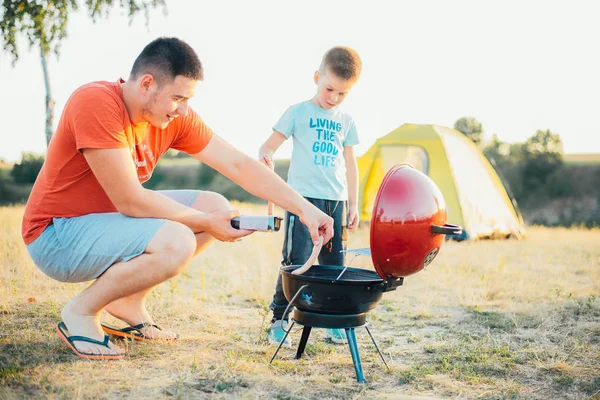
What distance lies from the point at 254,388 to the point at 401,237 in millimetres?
865

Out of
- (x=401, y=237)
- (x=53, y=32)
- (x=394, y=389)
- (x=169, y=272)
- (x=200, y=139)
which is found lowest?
(x=394, y=389)

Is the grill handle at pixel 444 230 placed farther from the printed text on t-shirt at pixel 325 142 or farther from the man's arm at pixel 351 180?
the man's arm at pixel 351 180

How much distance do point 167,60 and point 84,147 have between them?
533mm

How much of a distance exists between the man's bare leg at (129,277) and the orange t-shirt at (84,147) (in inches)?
14.8

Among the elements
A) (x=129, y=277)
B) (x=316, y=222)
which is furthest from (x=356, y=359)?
(x=129, y=277)

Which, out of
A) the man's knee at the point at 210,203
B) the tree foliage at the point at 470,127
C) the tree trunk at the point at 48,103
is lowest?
the man's knee at the point at 210,203

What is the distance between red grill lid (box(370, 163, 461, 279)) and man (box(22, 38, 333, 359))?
1.19 feet

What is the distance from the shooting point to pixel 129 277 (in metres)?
2.57

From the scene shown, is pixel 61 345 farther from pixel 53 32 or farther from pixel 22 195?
pixel 22 195

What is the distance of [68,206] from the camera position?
8.81 ft

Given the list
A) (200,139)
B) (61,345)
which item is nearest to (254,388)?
(61,345)

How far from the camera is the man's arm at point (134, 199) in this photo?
248cm

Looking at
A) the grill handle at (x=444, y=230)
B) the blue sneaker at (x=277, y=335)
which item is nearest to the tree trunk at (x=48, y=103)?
the blue sneaker at (x=277, y=335)

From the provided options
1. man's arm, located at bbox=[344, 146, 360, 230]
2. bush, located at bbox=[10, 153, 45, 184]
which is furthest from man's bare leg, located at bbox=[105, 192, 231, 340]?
bush, located at bbox=[10, 153, 45, 184]
